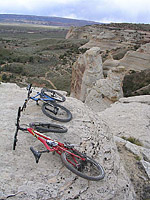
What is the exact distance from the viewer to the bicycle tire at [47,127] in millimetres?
4043

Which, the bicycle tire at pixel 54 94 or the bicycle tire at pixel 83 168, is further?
the bicycle tire at pixel 54 94

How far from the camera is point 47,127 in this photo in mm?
4281

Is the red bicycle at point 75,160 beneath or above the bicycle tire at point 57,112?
beneath

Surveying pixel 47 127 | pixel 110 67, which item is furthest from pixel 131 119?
pixel 110 67

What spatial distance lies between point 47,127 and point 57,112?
88 cm

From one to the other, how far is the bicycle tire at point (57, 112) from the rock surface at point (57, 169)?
0.12m

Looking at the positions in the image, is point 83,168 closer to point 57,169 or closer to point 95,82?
point 57,169

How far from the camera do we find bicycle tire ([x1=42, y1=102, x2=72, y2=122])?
4.76 metres

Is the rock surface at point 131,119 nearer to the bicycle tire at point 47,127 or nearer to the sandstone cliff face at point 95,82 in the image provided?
the sandstone cliff face at point 95,82

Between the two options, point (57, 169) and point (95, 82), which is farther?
point (95, 82)

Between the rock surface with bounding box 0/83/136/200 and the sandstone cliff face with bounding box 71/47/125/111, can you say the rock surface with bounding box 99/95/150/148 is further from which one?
the rock surface with bounding box 0/83/136/200

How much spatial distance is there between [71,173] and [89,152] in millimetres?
685

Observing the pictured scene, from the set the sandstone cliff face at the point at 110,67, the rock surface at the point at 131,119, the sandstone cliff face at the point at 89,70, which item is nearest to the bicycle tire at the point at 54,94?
the rock surface at the point at 131,119

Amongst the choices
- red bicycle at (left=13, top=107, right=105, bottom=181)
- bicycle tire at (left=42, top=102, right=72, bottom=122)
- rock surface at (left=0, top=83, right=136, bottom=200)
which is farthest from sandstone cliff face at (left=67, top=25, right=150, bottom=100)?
red bicycle at (left=13, top=107, right=105, bottom=181)
